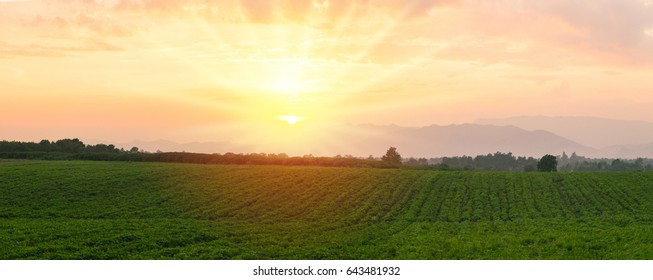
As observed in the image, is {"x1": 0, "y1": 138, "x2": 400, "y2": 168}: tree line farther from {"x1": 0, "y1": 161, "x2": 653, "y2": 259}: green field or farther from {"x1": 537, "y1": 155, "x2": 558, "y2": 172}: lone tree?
{"x1": 537, "y1": 155, "x2": 558, "y2": 172}: lone tree

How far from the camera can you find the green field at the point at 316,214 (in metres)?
28.0

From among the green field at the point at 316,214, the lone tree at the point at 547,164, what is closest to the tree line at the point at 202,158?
the green field at the point at 316,214

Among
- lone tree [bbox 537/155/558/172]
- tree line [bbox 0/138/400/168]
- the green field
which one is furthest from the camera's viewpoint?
lone tree [bbox 537/155/558/172]

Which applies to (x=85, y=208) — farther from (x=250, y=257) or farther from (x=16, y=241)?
(x=250, y=257)

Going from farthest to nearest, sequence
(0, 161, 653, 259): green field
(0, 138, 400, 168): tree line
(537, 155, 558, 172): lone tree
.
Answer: (537, 155, 558, 172): lone tree, (0, 138, 400, 168): tree line, (0, 161, 653, 259): green field

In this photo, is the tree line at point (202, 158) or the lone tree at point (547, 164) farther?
the lone tree at point (547, 164)

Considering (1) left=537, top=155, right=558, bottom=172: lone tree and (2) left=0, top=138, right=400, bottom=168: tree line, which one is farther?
(1) left=537, top=155, right=558, bottom=172: lone tree

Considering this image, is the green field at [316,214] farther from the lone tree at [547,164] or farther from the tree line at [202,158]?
the lone tree at [547,164]

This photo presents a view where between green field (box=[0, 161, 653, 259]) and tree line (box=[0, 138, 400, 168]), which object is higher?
tree line (box=[0, 138, 400, 168])

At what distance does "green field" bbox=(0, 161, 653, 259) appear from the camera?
28.0m

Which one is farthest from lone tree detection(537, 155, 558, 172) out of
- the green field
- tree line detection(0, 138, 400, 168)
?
the green field

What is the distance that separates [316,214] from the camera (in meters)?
46.4

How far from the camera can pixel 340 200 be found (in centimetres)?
5359
